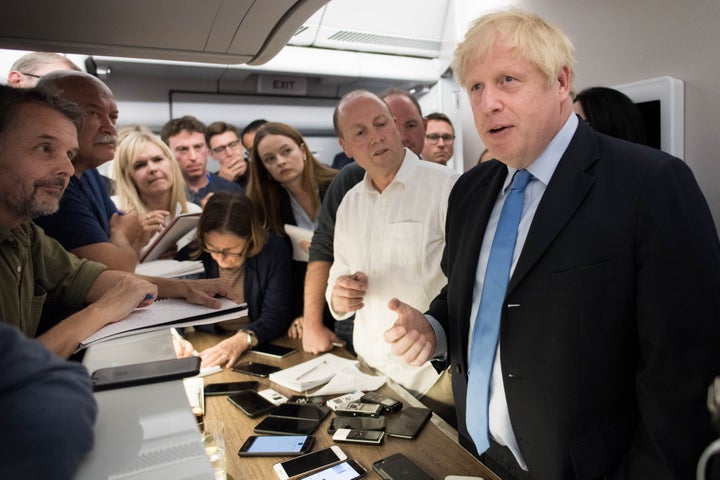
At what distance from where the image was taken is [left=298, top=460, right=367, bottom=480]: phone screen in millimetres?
1188

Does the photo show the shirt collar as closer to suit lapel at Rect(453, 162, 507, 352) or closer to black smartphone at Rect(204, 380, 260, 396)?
suit lapel at Rect(453, 162, 507, 352)

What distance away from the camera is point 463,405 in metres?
1.42

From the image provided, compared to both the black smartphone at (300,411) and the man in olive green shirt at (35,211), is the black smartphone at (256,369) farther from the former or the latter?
the man in olive green shirt at (35,211)

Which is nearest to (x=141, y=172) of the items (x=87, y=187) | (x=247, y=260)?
(x=247, y=260)

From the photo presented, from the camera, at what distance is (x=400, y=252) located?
1.93m

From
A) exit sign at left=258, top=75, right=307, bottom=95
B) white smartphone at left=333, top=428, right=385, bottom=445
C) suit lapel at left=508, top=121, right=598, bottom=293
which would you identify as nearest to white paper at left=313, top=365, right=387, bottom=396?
white smartphone at left=333, top=428, right=385, bottom=445

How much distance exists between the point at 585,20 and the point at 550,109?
1.88 meters

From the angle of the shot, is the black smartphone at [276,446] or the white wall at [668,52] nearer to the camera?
the black smartphone at [276,446]

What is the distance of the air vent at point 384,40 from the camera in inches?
166

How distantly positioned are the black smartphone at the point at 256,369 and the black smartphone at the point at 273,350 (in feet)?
0.42

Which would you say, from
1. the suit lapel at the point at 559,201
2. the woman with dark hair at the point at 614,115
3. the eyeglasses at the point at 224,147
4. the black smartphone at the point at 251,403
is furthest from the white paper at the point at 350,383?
the eyeglasses at the point at 224,147

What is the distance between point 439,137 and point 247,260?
2241 mm

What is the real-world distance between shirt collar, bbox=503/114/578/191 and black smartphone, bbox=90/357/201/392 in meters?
0.93

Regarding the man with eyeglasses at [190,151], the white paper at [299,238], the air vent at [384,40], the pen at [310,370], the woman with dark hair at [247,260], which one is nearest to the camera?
the pen at [310,370]
